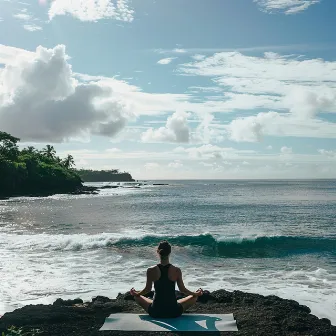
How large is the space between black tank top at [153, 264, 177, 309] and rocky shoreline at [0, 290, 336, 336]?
2.55ft

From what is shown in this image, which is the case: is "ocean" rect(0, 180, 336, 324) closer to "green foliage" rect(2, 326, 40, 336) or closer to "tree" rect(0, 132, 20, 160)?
"green foliage" rect(2, 326, 40, 336)

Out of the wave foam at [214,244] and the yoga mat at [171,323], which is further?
the wave foam at [214,244]

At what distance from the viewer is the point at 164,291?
Result: 8.27 metres

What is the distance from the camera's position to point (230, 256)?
21.2 meters

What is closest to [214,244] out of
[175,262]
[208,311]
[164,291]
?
[175,262]

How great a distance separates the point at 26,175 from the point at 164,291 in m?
89.9

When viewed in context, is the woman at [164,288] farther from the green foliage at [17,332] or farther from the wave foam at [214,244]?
the wave foam at [214,244]

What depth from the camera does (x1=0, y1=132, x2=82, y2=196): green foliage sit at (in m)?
85.2

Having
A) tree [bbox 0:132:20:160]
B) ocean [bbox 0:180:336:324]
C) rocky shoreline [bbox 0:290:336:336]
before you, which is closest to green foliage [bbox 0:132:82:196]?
tree [bbox 0:132:20:160]

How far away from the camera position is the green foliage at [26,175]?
85169mm

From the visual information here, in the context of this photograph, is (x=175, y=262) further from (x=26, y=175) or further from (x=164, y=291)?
(x=26, y=175)

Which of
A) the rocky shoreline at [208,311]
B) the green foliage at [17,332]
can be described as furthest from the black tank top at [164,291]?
the green foliage at [17,332]

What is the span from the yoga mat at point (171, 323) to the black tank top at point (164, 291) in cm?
31

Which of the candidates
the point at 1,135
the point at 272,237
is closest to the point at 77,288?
the point at 272,237
